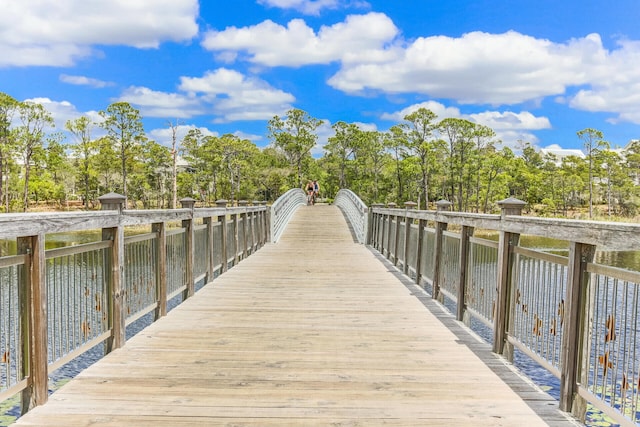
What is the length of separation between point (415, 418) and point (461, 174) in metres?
51.1

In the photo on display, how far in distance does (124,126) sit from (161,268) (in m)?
44.7

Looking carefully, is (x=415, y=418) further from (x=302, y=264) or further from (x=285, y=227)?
(x=285, y=227)

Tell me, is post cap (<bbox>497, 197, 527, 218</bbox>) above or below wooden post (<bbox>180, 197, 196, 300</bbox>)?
above

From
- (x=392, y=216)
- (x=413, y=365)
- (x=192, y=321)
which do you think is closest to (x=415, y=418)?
(x=413, y=365)

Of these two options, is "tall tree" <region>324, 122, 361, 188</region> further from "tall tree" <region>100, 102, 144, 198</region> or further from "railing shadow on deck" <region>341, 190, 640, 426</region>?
"railing shadow on deck" <region>341, 190, 640, 426</region>

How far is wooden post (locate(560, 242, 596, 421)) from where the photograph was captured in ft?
9.34

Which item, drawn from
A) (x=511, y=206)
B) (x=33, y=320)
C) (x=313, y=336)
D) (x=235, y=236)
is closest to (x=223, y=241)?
(x=235, y=236)

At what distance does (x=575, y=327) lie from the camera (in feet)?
9.41

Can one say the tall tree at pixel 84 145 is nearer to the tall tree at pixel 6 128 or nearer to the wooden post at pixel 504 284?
the tall tree at pixel 6 128

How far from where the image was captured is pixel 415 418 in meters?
2.77

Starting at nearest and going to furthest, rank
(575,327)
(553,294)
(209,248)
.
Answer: (575,327)
(553,294)
(209,248)

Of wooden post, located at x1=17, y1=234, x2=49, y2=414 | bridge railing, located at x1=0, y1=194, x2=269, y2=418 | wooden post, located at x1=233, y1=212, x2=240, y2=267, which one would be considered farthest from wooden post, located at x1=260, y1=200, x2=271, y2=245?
wooden post, located at x1=17, y1=234, x2=49, y2=414

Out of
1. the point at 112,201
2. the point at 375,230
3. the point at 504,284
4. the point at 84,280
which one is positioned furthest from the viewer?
the point at 375,230

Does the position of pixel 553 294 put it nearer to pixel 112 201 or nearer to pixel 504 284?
pixel 504 284
